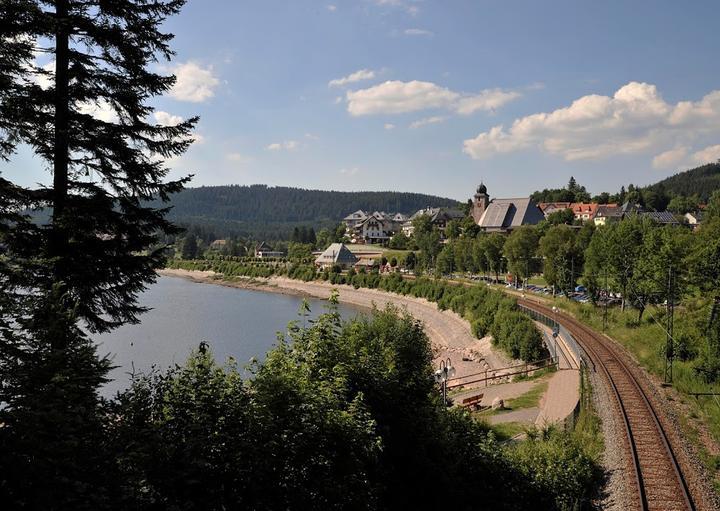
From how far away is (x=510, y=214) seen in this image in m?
104

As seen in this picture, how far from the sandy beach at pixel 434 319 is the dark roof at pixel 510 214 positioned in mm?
34968

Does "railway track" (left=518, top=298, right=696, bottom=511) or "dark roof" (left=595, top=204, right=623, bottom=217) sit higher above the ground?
"dark roof" (left=595, top=204, right=623, bottom=217)

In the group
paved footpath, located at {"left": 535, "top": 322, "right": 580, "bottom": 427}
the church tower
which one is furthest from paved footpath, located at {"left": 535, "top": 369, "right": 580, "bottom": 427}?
the church tower

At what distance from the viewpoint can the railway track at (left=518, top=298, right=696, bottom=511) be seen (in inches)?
515

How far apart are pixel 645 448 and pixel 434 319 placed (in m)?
40.9

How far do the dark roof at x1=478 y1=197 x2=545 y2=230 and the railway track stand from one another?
77467 mm

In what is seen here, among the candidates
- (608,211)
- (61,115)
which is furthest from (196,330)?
(608,211)

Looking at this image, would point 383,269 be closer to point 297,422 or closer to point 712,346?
point 712,346

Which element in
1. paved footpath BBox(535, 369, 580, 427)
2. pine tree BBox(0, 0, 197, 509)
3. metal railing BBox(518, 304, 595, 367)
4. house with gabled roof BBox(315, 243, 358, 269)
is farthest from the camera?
house with gabled roof BBox(315, 243, 358, 269)

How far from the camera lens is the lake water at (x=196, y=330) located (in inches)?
1407

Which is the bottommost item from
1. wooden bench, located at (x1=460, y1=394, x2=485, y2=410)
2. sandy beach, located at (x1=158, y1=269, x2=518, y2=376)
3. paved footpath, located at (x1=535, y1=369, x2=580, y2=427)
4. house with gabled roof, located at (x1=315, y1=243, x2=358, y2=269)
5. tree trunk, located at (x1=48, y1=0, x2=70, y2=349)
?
sandy beach, located at (x1=158, y1=269, x2=518, y2=376)

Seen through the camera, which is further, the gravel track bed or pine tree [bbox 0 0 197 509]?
the gravel track bed

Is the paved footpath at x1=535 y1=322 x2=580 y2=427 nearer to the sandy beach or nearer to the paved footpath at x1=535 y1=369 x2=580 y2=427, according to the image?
the paved footpath at x1=535 y1=369 x2=580 y2=427

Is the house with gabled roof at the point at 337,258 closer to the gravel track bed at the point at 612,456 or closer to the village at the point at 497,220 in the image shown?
the village at the point at 497,220
